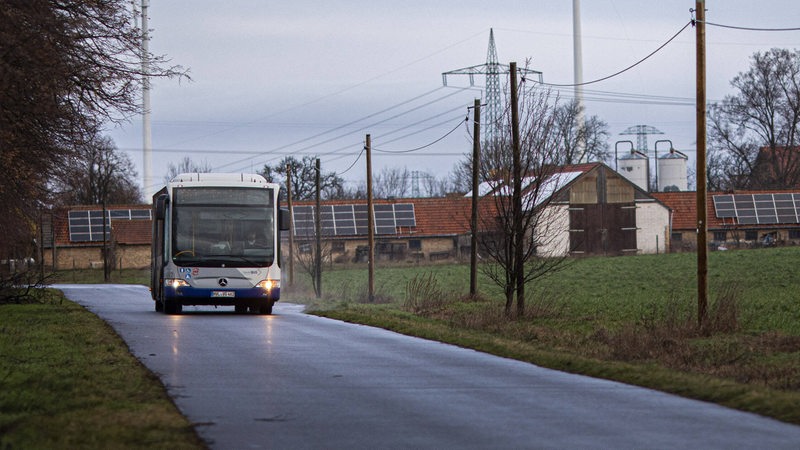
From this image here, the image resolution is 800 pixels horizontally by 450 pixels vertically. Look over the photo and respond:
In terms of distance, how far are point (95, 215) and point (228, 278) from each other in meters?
64.1

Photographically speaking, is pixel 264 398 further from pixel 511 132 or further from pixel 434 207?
pixel 434 207

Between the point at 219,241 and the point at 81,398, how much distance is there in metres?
16.9

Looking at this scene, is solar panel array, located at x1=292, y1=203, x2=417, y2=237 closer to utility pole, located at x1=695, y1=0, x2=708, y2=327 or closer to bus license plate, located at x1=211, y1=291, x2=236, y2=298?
bus license plate, located at x1=211, y1=291, x2=236, y2=298

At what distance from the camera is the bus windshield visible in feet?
91.5

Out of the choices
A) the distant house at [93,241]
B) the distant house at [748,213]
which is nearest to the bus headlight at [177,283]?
the distant house at [93,241]

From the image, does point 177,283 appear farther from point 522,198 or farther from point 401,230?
point 401,230

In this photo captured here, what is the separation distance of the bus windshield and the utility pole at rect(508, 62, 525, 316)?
5.93 meters

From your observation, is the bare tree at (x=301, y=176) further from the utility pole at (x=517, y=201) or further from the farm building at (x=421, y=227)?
the utility pole at (x=517, y=201)

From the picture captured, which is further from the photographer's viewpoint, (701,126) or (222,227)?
(222,227)

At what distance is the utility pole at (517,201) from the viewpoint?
25.9 metres

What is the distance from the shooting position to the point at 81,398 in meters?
11.2

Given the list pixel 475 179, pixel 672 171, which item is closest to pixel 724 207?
pixel 672 171

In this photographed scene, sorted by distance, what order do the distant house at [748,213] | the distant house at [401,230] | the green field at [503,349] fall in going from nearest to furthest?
the green field at [503,349] → the distant house at [401,230] → the distant house at [748,213]

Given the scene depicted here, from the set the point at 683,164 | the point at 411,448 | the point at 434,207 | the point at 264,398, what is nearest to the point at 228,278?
the point at 264,398
